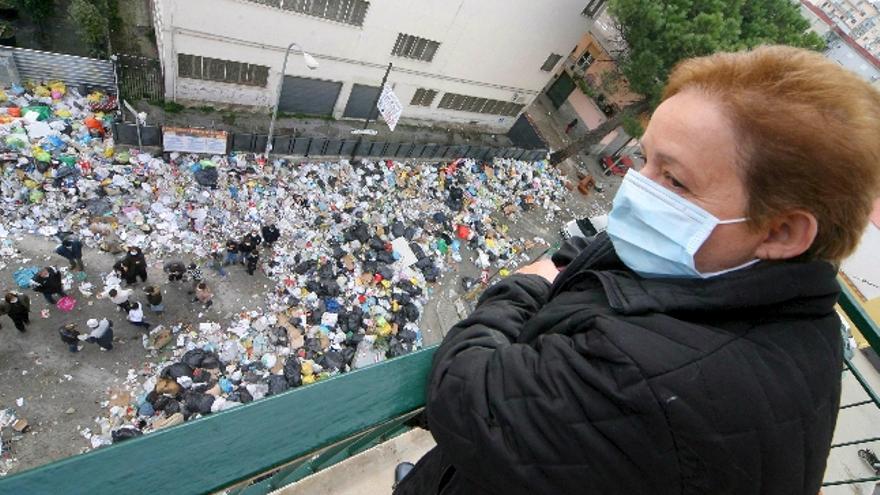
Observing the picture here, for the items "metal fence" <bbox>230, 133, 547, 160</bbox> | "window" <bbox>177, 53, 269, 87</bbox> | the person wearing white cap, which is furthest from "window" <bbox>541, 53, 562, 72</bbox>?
the person wearing white cap

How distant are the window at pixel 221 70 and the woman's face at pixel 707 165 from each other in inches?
→ 472

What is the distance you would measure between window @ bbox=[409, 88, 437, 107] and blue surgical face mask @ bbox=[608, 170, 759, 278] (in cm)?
1343

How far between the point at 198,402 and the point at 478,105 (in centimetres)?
1258

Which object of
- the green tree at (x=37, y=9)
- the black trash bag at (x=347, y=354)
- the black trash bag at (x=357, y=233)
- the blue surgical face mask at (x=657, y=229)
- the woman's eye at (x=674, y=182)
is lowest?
the green tree at (x=37, y=9)

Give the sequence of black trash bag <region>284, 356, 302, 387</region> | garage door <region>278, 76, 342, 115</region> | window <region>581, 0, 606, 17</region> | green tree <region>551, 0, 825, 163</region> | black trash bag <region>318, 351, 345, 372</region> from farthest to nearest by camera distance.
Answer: window <region>581, 0, 606, 17</region>
garage door <region>278, 76, 342, 115</region>
green tree <region>551, 0, 825, 163</region>
black trash bag <region>318, 351, 345, 372</region>
black trash bag <region>284, 356, 302, 387</region>

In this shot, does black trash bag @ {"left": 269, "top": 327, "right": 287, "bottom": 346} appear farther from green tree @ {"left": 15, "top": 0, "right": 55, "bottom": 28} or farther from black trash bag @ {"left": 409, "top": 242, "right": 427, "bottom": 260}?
green tree @ {"left": 15, "top": 0, "right": 55, "bottom": 28}

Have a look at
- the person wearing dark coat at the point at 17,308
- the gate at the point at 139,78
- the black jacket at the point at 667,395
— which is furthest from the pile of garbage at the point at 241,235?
the black jacket at the point at 667,395

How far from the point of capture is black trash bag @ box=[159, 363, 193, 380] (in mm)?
7160

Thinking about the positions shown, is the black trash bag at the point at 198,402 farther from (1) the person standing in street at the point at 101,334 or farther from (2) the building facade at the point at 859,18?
(2) the building facade at the point at 859,18

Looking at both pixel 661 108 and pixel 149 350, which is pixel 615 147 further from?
pixel 661 108

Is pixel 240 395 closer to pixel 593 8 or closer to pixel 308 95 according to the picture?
pixel 308 95

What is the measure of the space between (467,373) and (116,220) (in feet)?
30.8

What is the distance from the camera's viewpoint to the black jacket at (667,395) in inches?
40.8

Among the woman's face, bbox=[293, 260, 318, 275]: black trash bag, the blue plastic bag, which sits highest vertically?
the woman's face
